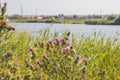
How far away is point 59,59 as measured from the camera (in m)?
3.26

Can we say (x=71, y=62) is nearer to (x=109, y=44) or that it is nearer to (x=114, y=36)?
(x=109, y=44)

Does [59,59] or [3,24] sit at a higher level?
A: [3,24]

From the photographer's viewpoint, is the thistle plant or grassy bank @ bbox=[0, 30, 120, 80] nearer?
the thistle plant

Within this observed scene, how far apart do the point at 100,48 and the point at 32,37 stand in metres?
1.46

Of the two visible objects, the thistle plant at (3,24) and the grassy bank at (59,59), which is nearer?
the thistle plant at (3,24)

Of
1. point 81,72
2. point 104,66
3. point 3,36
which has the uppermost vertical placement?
point 3,36

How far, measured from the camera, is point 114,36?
6828mm

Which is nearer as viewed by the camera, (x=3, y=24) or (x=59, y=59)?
(x=3, y=24)

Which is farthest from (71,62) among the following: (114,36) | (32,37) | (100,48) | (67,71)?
(114,36)

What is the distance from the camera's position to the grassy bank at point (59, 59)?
2.35 metres

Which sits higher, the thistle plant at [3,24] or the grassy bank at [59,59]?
the thistle plant at [3,24]

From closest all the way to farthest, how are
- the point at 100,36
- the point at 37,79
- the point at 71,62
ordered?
the point at 37,79, the point at 71,62, the point at 100,36

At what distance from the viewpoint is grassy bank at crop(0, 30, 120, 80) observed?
7.70 feet

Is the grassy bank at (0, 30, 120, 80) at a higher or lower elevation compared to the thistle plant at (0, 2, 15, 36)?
lower
